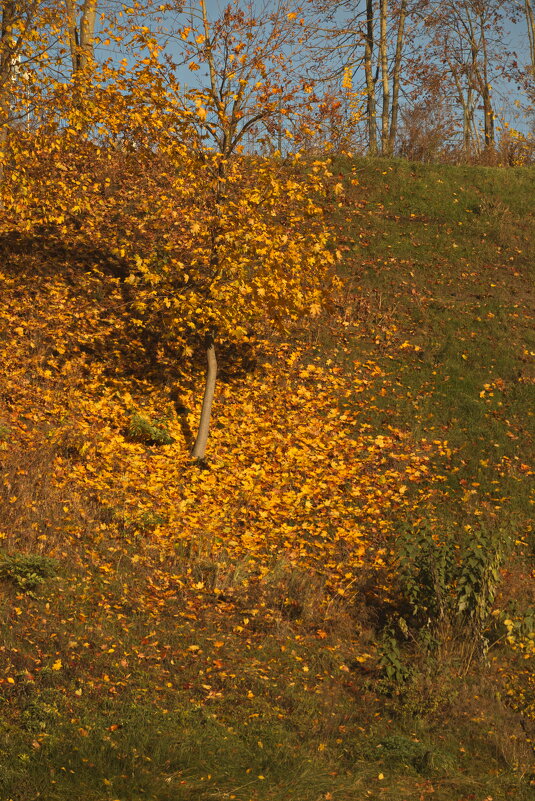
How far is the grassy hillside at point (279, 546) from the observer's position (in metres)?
4.90

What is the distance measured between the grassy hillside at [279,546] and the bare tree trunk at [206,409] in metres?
0.26

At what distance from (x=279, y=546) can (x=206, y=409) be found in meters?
2.78

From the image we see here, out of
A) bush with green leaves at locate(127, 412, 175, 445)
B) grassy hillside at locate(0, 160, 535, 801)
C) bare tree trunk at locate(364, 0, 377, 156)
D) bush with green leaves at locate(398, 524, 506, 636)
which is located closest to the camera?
grassy hillside at locate(0, 160, 535, 801)

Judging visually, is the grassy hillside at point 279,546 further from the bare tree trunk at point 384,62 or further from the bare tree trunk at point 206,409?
the bare tree trunk at point 384,62

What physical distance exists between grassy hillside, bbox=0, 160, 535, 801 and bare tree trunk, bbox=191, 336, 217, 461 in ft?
0.84

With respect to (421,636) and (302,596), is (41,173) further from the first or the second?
(421,636)

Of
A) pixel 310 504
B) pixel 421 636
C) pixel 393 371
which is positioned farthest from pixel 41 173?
pixel 421 636

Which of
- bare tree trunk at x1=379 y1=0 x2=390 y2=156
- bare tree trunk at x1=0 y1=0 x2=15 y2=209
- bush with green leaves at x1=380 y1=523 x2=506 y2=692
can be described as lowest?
bush with green leaves at x1=380 y1=523 x2=506 y2=692

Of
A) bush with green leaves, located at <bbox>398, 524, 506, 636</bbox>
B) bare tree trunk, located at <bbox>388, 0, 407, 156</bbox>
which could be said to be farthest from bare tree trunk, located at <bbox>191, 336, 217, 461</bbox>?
bare tree trunk, located at <bbox>388, 0, 407, 156</bbox>

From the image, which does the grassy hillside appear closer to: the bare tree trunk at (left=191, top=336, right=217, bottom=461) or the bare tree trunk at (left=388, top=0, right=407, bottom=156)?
the bare tree trunk at (left=191, top=336, right=217, bottom=461)

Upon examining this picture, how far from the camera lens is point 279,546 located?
8.84 metres

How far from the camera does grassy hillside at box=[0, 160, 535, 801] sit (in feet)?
16.1

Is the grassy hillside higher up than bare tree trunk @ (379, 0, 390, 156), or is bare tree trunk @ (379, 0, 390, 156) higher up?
bare tree trunk @ (379, 0, 390, 156)

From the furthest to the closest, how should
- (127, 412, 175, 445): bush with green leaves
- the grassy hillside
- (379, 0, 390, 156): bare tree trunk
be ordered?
(379, 0, 390, 156): bare tree trunk
(127, 412, 175, 445): bush with green leaves
the grassy hillside
